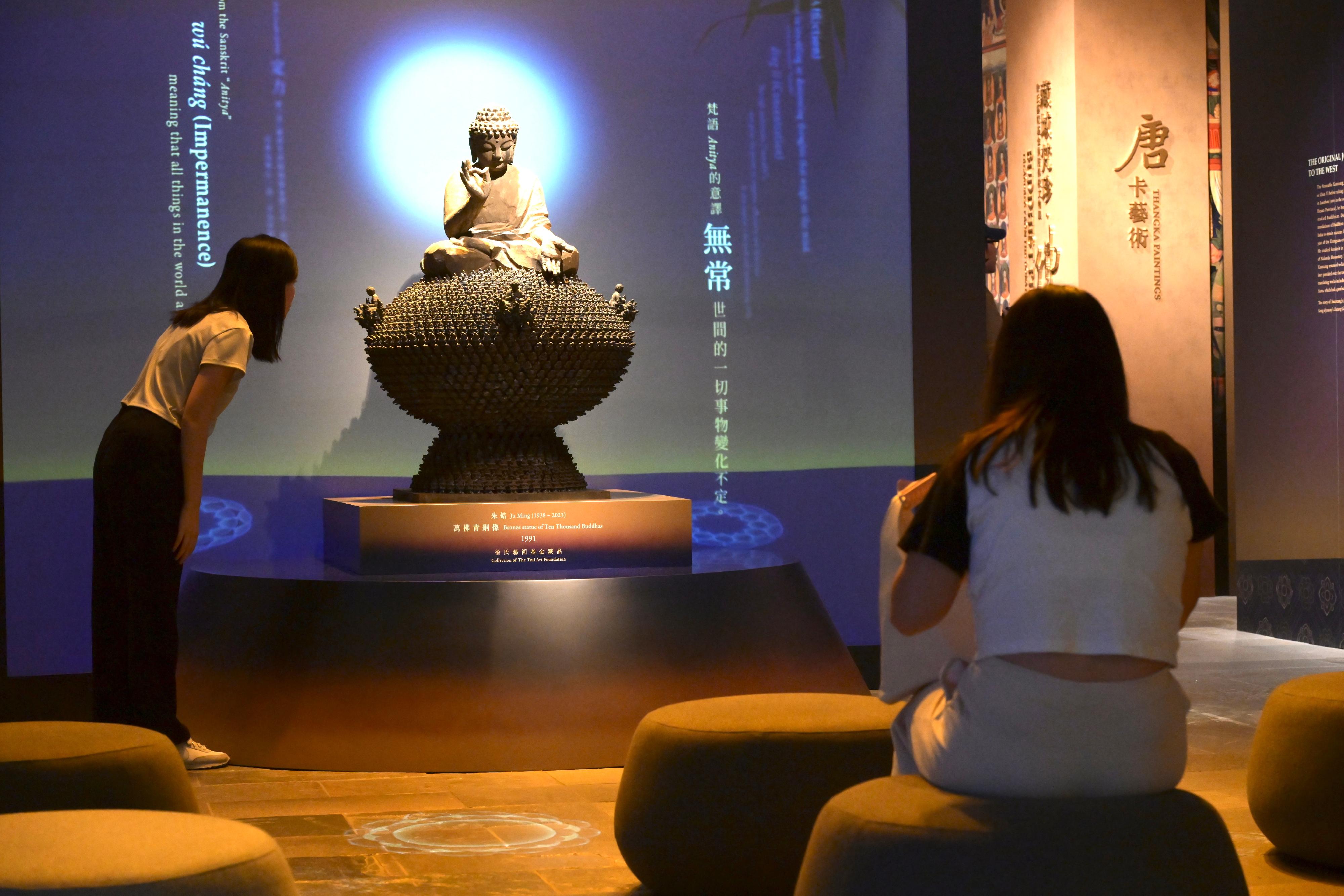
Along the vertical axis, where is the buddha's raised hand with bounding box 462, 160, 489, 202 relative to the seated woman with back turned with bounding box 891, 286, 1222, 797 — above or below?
above

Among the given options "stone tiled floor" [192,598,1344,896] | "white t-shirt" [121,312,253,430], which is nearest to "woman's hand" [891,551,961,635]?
"stone tiled floor" [192,598,1344,896]

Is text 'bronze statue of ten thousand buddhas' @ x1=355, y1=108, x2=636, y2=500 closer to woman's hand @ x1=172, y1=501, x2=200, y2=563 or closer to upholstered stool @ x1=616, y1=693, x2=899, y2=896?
woman's hand @ x1=172, y1=501, x2=200, y2=563

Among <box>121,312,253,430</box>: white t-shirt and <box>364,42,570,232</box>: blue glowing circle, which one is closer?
<box>121,312,253,430</box>: white t-shirt

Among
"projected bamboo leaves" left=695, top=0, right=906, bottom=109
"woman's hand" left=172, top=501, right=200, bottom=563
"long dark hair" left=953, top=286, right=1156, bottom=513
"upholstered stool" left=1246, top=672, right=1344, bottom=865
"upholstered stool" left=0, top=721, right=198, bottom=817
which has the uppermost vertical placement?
"projected bamboo leaves" left=695, top=0, right=906, bottom=109

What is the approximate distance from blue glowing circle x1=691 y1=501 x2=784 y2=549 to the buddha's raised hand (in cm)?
152

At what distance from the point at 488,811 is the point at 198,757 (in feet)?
2.91

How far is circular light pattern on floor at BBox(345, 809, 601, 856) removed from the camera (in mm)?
3045

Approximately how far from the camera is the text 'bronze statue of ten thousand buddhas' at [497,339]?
172 inches

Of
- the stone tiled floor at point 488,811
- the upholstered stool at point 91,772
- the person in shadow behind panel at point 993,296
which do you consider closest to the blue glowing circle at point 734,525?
the stone tiled floor at point 488,811

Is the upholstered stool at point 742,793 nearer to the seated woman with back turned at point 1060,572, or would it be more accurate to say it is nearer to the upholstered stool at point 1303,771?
the seated woman with back turned at point 1060,572

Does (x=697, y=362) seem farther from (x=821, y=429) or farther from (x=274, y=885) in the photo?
(x=274, y=885)

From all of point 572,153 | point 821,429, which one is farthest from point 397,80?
point 821,429

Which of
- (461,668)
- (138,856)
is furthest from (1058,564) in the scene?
(461,668)

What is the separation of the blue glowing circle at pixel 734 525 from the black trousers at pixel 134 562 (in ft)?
7.58
